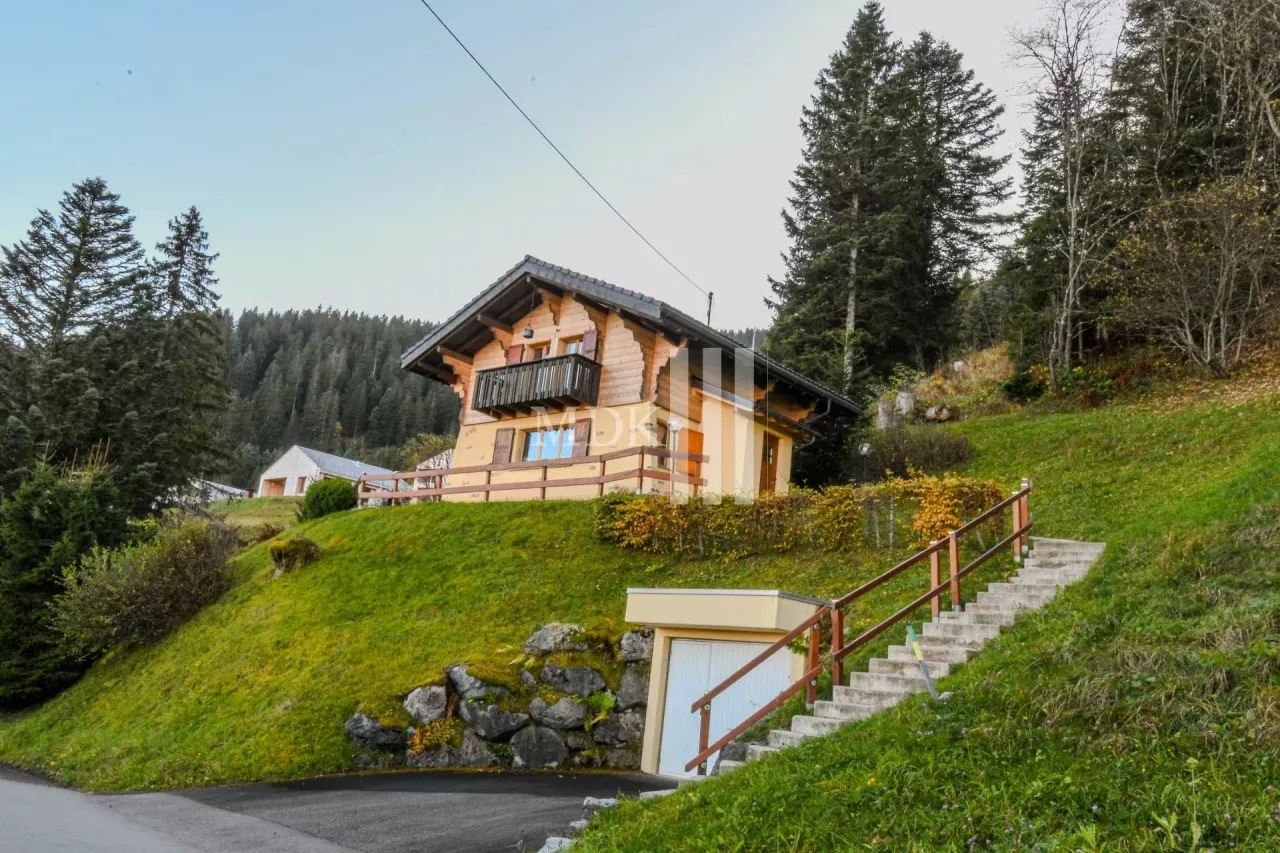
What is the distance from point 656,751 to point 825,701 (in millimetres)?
3204

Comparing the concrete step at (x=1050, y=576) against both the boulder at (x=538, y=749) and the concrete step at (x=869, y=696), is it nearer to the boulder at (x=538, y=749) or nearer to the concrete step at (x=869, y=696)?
the concrete step at (x=869, y=696)

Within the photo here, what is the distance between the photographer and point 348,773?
12031 mm

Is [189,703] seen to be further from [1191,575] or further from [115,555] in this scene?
[1191,575]

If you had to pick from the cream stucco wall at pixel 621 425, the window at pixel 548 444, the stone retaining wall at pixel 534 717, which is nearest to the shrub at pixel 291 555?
the cream stucco wall at pixel 621 425

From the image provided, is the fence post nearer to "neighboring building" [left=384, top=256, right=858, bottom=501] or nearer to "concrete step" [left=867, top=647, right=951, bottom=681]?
"concrete step" [left=867, top=647, right=951, bottom=681]

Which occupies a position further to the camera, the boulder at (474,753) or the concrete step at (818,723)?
the boulder at (474,753)

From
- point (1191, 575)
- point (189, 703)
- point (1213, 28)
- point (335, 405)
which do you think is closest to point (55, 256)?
point (189, 703)

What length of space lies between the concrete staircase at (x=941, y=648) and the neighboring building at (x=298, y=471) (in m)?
55.8

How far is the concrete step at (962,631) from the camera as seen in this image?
31.9 feet

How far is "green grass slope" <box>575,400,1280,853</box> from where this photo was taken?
511cm

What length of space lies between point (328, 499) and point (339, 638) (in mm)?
10562

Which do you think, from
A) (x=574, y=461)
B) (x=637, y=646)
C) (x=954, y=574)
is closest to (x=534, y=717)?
(x=637, y=646)

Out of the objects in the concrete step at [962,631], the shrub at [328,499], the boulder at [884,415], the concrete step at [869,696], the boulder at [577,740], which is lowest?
the boulder at [577,740]

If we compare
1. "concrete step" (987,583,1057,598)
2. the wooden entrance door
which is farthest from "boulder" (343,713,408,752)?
the wooden entrance door
